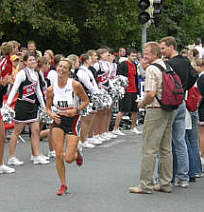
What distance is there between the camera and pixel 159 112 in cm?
871

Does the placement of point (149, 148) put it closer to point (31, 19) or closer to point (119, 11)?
point (31, 19)

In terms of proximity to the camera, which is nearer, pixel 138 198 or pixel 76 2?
pixel 138 198

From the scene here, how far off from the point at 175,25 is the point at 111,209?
99.7 feet

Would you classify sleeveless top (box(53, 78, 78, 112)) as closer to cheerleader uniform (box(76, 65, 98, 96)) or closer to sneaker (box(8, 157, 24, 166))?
sneaker (box(8, 157, 24, 166))

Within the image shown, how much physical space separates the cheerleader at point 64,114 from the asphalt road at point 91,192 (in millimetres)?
405

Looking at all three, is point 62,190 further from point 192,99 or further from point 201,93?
point 201,93

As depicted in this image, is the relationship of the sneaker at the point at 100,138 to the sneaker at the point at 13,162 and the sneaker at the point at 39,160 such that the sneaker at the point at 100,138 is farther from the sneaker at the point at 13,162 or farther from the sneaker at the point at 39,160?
the sneaker at the point at 13,162

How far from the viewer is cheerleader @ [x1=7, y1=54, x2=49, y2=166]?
1134 cm

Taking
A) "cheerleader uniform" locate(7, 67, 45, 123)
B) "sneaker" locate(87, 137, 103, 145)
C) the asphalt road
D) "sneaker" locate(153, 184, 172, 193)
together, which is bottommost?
the asphalt road

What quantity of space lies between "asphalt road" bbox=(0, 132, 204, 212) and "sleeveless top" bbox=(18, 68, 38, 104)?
1.12 meters

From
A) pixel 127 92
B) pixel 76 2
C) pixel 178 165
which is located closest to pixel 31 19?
pixel 76 2

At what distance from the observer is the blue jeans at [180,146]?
9.26m

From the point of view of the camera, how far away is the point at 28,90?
451 inches

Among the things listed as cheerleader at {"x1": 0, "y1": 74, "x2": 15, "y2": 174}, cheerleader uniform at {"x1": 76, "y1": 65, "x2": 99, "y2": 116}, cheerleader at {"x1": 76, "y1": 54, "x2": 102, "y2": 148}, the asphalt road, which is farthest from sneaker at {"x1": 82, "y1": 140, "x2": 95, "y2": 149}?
cheerleader at {"x1": 0, "y1": 74, "x2": 15, "y2": 174}
